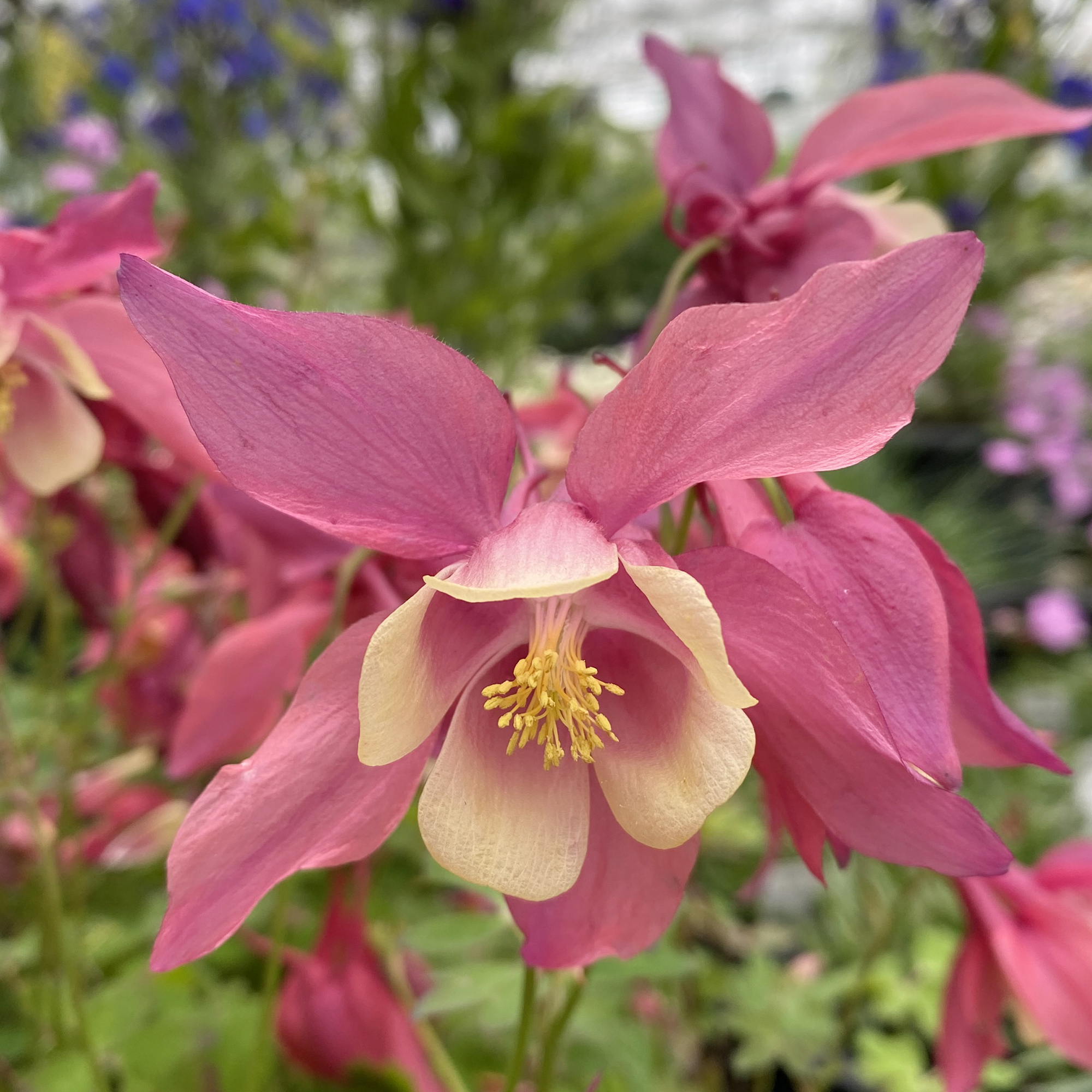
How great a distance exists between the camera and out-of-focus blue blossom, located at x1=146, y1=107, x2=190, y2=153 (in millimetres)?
2701

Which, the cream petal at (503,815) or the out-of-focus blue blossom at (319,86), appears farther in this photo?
the out-of-focus blue blossom at (319,86)

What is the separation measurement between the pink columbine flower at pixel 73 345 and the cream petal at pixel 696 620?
7.1 inches

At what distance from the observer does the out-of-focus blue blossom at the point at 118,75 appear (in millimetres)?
2650

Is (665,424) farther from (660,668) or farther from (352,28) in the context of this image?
(352,28)

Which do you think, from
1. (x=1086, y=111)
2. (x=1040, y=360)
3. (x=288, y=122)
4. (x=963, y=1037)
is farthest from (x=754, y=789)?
(x=288, y=122)

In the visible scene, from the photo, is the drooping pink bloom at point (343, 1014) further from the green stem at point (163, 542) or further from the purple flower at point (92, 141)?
the purple flower at point (92, 141)

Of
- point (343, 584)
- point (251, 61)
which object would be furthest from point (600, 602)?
point (251, 61)

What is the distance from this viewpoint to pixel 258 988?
822 mm

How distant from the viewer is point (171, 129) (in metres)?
2.73

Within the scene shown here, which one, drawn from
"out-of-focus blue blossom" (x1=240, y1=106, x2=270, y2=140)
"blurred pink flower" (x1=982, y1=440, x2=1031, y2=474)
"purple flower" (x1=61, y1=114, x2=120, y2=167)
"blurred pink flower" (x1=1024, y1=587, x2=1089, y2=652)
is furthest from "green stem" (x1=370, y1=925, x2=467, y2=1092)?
"out-of-focus blue blossom" (x1=240, y1=106, x2=270, y2=140)

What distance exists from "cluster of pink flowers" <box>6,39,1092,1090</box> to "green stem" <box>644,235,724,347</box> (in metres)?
0.10

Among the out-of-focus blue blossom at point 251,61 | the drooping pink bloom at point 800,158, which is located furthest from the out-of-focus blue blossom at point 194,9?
the drooping pink bloom at point 800,158

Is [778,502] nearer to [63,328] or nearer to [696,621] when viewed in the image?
[696,621]

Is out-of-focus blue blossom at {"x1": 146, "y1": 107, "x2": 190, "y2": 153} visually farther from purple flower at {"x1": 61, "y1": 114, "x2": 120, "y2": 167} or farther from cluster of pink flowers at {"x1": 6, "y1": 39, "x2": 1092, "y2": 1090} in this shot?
cluster of pink flowers at {"x1": 6, "y1": 39, "x2": 1092, "y2": 1090}
